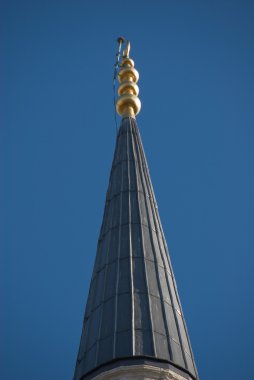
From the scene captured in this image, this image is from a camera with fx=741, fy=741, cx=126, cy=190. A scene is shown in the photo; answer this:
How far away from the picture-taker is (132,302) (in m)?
11.0

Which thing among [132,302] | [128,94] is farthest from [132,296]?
[128,94]

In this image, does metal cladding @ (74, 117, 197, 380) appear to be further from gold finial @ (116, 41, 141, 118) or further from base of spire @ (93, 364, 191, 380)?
gold finial @ (116, 41, 141, 118)

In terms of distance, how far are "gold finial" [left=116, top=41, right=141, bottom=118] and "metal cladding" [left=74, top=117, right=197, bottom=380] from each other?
3550 mm

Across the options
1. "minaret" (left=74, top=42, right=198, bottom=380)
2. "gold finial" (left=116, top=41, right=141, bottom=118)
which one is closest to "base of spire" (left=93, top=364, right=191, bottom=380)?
"minaret" (left=74, top=42, right=198, bottom=380)

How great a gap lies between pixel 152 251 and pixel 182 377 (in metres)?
2.87

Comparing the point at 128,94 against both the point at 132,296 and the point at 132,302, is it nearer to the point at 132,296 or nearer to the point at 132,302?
the point at 132,296

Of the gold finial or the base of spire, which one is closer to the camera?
the base of spire

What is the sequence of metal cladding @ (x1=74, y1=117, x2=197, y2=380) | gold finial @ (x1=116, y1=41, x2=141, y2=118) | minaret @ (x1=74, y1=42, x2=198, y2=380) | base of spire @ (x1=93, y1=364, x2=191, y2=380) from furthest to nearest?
gold finial @ (x1=116, y1=41, x2=141, y2=118), metal cladding @ (x1=74, y1=117, x2=197, y2=380), minaret @ (x1=74, y1=42, x2=198, y2=380), base of spire @ (x1=93, y1=364, x2=191, y2=380)

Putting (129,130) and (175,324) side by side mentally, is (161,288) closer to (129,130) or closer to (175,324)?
(175,324)

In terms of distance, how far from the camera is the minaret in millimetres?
10041

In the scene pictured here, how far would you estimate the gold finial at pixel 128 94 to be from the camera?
17.9m

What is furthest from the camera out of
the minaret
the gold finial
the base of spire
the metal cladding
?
the gold finial

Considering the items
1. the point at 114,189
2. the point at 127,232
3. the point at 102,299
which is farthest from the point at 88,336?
the point at 114,189

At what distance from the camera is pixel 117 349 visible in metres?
10.1
